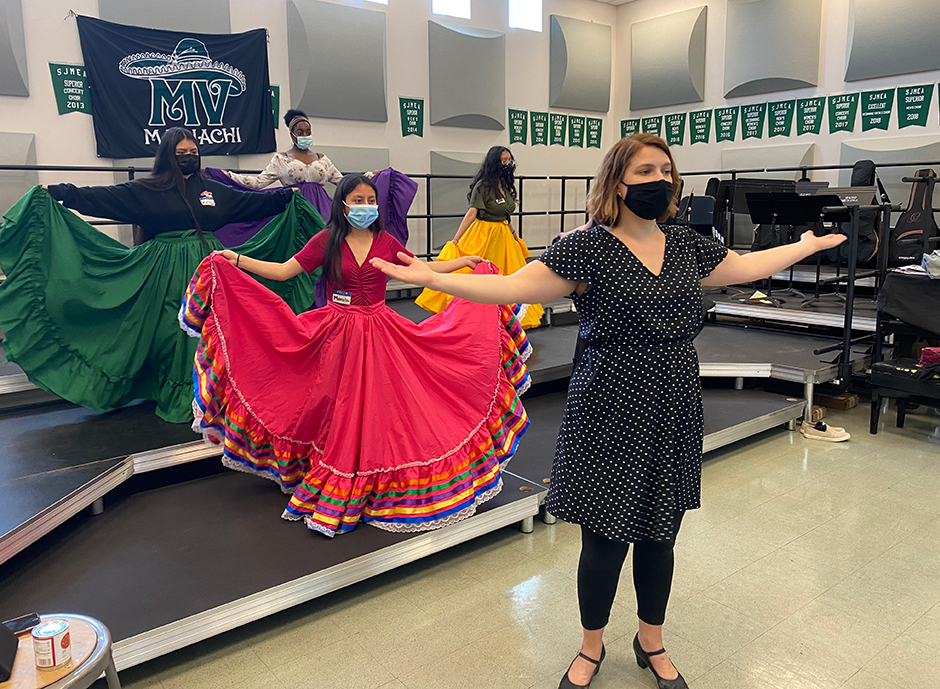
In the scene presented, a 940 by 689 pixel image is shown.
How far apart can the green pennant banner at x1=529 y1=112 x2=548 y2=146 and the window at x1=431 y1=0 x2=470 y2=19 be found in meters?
1.45

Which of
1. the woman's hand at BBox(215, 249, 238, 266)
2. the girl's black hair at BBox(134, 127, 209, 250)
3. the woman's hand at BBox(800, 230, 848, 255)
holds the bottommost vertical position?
the woman's hand at BBox(215, 249, 238, 266)

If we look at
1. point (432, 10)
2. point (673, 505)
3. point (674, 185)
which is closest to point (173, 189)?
point (674, 185)

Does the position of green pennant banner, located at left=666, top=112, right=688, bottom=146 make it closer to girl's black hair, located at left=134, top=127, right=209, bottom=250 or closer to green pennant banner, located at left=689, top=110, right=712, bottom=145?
green pennant banner, located at left=689, top=110, right=712, bottom=145

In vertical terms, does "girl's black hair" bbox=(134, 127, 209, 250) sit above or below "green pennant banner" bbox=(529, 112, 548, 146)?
below

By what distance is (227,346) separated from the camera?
9.07 feet

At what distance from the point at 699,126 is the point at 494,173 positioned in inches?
196

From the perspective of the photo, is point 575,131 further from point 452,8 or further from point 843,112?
point 843,112

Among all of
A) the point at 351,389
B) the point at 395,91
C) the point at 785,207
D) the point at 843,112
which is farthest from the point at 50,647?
the point at 843,112

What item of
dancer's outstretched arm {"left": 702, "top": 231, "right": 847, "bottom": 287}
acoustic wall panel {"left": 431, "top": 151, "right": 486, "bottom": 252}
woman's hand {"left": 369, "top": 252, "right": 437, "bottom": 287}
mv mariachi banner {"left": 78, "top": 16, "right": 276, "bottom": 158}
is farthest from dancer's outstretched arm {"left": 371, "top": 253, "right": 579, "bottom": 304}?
acoustic wall panel {"left": 431, "top": 151, "right": 486, "bottom": 252}

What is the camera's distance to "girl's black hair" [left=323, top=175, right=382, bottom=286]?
2814 millimetres

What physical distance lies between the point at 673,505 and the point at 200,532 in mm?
1743

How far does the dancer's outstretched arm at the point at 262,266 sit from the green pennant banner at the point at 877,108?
Answer: 6.89 metres

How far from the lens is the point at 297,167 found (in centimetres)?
470

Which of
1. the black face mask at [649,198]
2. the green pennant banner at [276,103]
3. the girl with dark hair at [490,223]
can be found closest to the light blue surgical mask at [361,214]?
the black face mask at [649,198]
